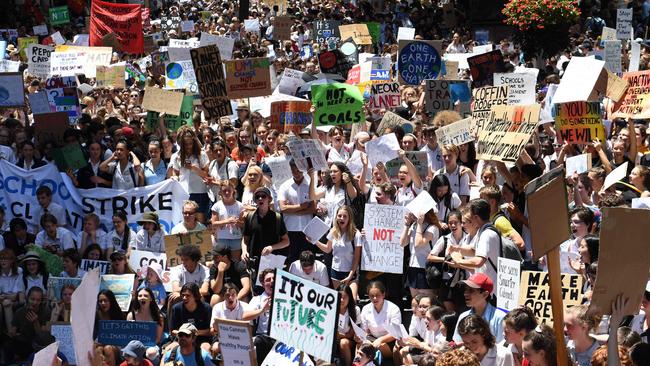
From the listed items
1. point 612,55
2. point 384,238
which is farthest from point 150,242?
point 612,55

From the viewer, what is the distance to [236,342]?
9672 millimetres

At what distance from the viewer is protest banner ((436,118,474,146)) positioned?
13164 millimetres

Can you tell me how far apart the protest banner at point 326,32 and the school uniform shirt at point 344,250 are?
616 inches

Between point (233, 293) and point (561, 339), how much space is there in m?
4.46

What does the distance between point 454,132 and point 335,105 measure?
2.49 metres

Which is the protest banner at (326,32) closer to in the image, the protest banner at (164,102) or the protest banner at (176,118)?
the protest banner at (176,118)

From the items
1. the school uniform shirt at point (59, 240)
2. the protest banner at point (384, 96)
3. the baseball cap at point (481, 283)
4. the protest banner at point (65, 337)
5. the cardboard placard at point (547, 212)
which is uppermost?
the cardboard placard at point (547, 212)

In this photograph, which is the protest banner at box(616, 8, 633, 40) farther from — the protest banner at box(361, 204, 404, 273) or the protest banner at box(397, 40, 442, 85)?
the protest banner at box(361, 204, 404, 273)

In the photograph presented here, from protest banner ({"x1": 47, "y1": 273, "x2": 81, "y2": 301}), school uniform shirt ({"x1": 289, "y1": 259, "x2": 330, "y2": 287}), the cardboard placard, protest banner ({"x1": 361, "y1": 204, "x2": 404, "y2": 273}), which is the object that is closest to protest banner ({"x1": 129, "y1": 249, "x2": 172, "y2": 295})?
protest banner ({"x1": 47, "y1": 273, "x2": 81, "y2": 301})

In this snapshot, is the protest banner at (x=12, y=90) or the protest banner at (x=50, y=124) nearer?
the protest banner at (x=50, y=124)

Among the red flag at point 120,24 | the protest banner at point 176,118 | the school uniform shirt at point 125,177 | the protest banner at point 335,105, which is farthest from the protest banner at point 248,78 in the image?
the red flag at point 120,24

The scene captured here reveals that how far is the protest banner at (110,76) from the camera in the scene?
2055 centimetres

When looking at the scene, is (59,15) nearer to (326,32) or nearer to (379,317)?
(326,32)

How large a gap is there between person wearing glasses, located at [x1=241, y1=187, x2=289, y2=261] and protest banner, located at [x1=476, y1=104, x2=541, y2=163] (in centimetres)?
210
